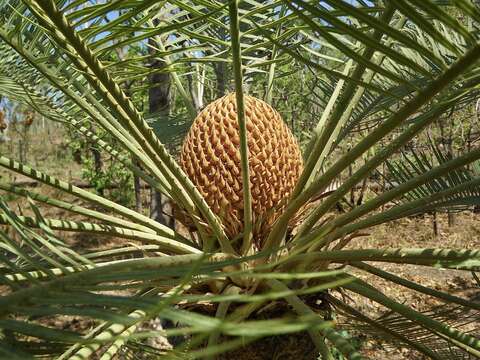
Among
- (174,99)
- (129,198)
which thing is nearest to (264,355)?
(174,99)

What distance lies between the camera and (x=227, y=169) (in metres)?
1.01

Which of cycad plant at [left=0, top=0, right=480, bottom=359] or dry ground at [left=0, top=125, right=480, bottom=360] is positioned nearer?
cycad plant at [left=0, top=0, right=480, bottom=359]

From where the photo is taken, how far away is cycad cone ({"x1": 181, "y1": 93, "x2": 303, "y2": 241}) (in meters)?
1.01

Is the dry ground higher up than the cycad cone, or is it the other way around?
the cycad cone

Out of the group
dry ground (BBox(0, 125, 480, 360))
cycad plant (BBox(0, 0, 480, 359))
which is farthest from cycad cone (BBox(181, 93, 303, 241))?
dry ground (BBox(0, 125, 480, 360))

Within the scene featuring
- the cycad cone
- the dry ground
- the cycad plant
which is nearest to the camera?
the cycad plant

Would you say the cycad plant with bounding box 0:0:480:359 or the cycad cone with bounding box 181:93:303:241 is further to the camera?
the cycad cone with bounding box 181:93:303:241

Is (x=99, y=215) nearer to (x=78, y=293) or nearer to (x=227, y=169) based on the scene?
(x=227, y=169)

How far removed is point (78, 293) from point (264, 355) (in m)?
0.63

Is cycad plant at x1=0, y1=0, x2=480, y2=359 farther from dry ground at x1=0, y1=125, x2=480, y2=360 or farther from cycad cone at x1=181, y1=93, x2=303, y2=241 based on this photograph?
dry ground at x1=0, y1=125, x2=480, y2=360

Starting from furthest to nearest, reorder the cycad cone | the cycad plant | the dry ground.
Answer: the dry ground < the cycad cone < the cycad plant

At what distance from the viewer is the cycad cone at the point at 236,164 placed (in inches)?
39.8

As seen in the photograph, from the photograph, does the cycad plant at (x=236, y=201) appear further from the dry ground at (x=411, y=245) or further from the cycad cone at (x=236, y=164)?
the dry ground at (x=411, y=245)

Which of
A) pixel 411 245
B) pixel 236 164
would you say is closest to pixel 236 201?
pixel 236 164
